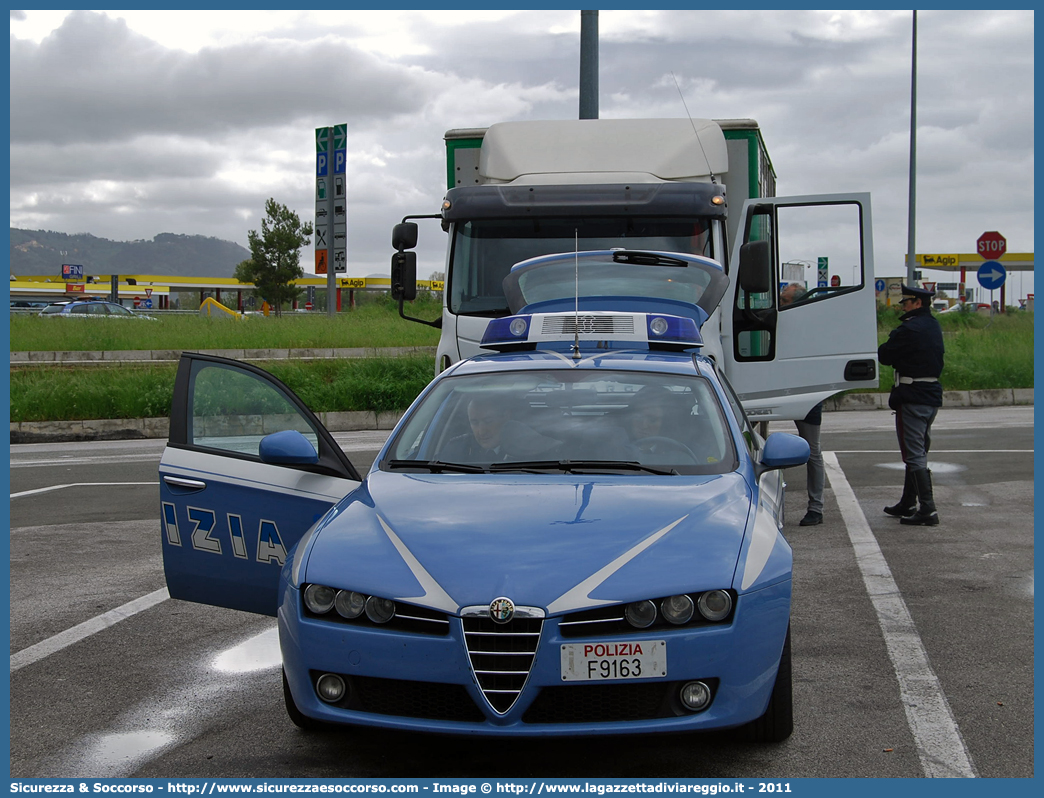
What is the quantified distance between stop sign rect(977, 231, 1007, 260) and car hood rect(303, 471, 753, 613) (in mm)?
25313

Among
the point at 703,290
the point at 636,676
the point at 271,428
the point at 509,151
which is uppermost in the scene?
the point at 509,151

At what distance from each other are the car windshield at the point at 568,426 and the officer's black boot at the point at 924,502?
398cm

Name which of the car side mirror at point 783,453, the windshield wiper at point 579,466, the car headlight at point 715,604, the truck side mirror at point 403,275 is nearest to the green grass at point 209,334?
the truck side mirror at point 403,275

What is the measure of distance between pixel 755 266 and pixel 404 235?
3220 millimetres

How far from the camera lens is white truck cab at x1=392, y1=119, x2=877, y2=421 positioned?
28.8 feet

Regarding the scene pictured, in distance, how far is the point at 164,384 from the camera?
60.0ft

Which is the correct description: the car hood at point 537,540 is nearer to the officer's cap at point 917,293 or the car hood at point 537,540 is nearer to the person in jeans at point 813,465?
the person in jeans at point 813,465

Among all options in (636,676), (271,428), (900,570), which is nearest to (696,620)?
(636,676)

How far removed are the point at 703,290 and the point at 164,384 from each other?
12.1 m

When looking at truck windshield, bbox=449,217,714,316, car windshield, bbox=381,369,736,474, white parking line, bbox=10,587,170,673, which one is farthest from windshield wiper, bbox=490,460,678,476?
truck windshield, bbox=449,217,714,316

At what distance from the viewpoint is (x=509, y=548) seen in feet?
12.1

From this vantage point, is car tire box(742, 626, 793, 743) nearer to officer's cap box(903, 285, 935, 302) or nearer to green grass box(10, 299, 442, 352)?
officer's cap box(903, 285, 935, 302)
